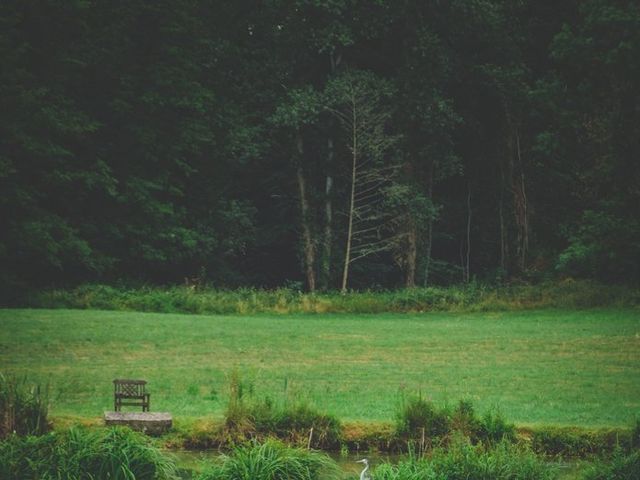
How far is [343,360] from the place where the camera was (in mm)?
32344

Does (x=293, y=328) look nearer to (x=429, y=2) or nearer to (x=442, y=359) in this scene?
Result: (x=442, y=359)

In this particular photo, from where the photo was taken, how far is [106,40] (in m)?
59.1

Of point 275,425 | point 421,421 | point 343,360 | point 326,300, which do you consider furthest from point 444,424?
point 326,300

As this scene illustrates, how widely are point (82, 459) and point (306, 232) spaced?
48204mm

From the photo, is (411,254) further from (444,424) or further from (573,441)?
(444,424)

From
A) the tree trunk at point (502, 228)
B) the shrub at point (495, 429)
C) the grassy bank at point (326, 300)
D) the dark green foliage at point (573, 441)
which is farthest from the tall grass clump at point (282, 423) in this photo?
the tree trunk at point (502, 228)

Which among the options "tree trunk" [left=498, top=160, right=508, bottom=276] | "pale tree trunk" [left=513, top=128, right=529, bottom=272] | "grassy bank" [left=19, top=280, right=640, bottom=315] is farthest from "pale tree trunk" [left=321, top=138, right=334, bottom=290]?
"pale tree trunk" [left=513, top=128, right=529, bottom=272]

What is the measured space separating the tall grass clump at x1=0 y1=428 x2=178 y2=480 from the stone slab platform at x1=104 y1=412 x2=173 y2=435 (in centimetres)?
490

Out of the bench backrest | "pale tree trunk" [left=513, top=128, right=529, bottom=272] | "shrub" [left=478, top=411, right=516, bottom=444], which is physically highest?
"pale tree trunk" [left=513, top=128, right=529, bottom=272]

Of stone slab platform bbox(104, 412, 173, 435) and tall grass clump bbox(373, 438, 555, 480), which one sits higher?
tall grass clump bbox(373, 438, 555, 480)

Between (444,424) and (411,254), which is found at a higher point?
(411,254)

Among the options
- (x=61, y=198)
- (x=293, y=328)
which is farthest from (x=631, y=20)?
(x=61, y=198)

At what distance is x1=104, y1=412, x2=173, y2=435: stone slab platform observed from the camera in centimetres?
2031

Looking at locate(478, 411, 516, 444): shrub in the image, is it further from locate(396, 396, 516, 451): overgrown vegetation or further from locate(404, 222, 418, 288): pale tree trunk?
locate(404, 222, 418, 288): pale tree trunk
